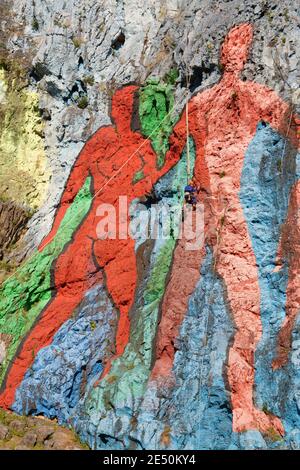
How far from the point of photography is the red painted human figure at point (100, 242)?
14430 millimetres

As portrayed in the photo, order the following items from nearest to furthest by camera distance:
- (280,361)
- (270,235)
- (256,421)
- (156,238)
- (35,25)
Answer: (256,421)
(280,361)
(270,235)
(156,238)
(35,25)

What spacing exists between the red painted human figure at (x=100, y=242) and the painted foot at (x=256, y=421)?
318 cm

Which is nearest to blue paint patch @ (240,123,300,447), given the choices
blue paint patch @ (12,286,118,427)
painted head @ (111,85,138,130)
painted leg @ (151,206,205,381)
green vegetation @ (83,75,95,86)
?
painted leg @ (151,206,205,381)

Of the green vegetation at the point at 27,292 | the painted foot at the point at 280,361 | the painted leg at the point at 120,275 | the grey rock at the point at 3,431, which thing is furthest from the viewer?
the green vegetation at the point at 27,292

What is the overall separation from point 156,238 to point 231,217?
2.03 m

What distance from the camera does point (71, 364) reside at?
45.8 ft

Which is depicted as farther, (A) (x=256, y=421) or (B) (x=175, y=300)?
(B) (x=175, y=300)

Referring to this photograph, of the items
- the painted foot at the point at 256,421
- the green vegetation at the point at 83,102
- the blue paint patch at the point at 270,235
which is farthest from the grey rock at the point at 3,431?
the green vegetation at the point at 83,102

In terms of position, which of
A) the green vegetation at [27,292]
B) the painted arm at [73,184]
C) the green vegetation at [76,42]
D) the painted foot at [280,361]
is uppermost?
the green vegetation at [76,42]

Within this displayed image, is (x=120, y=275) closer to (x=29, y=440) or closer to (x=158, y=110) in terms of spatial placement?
(x=29, y=440)

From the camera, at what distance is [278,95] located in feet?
44.6

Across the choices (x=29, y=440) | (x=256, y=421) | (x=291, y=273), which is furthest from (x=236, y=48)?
(x=29, y=440)

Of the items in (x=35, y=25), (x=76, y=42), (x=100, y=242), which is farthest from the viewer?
(x=35, y=25)

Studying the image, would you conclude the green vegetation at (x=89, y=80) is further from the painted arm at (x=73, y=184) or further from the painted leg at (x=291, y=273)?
the painted leg at (x=291, y=273)
